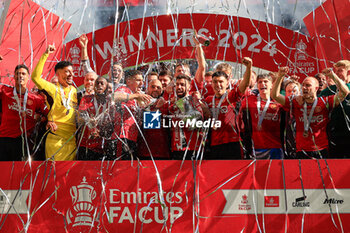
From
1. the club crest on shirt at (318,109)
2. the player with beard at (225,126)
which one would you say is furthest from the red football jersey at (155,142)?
the club crest on shirt at (318,109)

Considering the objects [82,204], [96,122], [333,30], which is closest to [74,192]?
[82,204]

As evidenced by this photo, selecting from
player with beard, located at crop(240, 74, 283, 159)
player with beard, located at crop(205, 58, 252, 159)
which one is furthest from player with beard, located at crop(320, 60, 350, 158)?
player with beard, located at crop(205, 58, 252, 159)

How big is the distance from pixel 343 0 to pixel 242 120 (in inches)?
96.1

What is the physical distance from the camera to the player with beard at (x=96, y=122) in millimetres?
3896

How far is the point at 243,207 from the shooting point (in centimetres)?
354

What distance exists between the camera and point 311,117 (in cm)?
407

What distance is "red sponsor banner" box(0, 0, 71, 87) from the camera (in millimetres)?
5281

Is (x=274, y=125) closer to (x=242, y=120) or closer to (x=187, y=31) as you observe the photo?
(x=242, y=120)

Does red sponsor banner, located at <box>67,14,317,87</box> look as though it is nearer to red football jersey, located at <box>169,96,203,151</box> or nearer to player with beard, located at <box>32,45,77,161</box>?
player with beard, located at <box>32,45,77,161</box>

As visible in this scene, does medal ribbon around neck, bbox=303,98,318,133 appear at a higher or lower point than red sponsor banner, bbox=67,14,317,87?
lower

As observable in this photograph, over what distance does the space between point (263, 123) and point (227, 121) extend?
1.41ft

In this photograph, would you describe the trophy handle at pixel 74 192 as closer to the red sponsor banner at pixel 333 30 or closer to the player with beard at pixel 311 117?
the player with beard at pixel 311 117

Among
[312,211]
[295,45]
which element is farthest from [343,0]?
[312,211]

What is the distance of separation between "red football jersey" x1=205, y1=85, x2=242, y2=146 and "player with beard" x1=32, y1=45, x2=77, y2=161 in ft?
4.43
